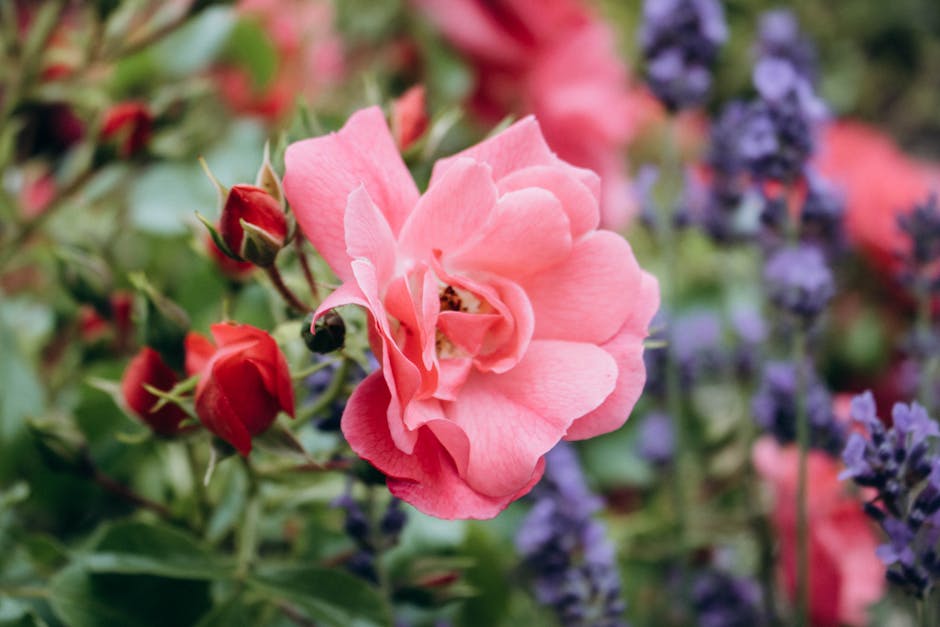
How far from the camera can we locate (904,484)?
0.98 ft

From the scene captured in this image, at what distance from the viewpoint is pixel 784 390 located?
428mm

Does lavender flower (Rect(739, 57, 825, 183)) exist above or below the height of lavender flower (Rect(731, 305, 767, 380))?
above

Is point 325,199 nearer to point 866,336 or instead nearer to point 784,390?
point 784,390

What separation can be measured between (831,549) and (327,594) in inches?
9.7

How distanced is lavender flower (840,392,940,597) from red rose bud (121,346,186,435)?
0.75 ft

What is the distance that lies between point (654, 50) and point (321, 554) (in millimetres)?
283

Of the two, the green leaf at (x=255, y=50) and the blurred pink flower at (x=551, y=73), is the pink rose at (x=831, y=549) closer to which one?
the blurred pink flower at (x=551, y=73)

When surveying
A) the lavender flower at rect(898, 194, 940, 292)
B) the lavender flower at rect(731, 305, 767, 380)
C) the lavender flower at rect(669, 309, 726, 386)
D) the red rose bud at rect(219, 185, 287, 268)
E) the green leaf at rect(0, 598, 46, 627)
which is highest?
the red rose bud at rect(219, 185, 287, 268)

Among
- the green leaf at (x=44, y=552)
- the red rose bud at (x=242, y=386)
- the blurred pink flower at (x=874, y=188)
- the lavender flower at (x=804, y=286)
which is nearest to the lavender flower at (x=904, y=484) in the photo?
the lavender flower at (x=804, y=286)

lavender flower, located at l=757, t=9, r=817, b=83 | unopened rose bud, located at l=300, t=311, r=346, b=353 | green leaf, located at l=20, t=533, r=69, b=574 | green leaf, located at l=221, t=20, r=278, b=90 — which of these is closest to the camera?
unopened rose bud, located at l=300, t=311, r=346, b=353

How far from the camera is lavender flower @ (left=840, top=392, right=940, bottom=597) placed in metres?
0.30

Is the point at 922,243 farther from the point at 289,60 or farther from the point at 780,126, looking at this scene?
the point at 289,60

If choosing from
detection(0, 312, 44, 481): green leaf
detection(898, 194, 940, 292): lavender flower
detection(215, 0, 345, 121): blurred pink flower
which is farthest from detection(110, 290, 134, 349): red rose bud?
detection(898, 194, 940, 292): lavender flower

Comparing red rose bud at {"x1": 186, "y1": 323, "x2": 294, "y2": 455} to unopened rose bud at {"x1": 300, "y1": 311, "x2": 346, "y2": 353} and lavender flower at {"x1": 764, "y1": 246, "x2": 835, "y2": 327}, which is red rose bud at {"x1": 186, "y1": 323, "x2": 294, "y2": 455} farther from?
lavender flower at {"x1": 764, "y1": 246, "x2": 835, "y2": 327}
